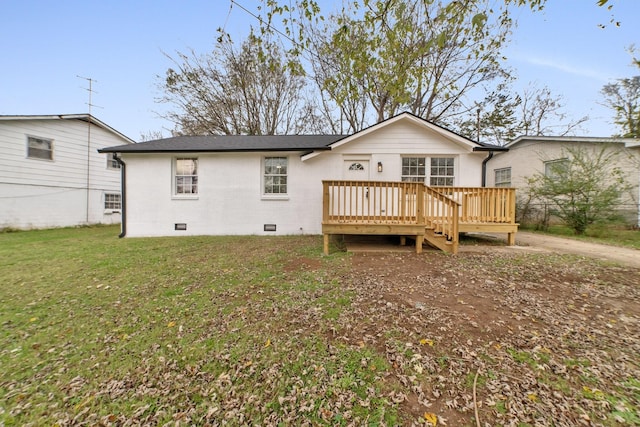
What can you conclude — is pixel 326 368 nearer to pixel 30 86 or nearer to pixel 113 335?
pixel 113 335

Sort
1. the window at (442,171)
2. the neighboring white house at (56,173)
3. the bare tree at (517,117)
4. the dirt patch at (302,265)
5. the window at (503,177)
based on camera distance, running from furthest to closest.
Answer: the bare tree at (517,117), the window at (503,177), the neighboring white house at (56,173), the window at (442,171), the dirt patch at (302,265)

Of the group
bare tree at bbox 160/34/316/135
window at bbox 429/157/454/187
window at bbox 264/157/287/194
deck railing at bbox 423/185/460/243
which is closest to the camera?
deck railing at bbox 423/185/460/243

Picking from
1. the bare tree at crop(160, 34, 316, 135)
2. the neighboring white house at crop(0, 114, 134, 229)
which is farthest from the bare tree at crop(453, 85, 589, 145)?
the neighboring white house at crop(0, 114, 134, 229)

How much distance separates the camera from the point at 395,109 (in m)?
15.3

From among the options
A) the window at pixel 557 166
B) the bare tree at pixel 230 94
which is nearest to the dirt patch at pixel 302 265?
the window at pixel 557 166

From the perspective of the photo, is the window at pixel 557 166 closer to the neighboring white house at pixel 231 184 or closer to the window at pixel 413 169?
the window at pixel 413 169

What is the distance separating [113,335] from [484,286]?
4.95 m

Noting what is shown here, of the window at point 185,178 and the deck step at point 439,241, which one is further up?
the window at point 185,178

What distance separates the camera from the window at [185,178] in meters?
9.14

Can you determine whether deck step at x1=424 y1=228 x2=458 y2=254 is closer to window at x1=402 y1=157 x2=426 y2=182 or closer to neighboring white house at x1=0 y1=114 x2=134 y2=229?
window at x1=402 y1=157 x2=426 y2=182

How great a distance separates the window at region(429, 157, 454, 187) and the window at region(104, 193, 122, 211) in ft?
51.2

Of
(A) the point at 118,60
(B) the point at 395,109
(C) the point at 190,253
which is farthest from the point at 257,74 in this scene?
(C) the point at 190,253

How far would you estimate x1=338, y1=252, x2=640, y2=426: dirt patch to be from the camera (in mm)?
1794

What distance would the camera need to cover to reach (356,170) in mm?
8656
